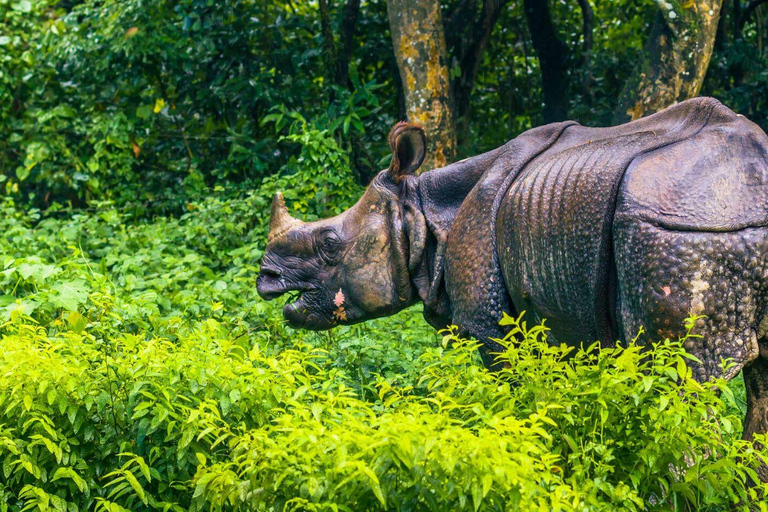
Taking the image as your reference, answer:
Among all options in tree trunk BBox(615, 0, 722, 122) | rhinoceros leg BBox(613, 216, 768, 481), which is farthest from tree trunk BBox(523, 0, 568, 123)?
rhinoceros leg BBox(613, 216, 768, 481)

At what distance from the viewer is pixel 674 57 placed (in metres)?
7.18

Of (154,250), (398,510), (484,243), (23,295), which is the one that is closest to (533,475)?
(398,510)

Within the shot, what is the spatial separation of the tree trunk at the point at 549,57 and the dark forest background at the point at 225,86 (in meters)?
0.01

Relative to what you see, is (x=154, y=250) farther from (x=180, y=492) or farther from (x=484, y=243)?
(x=180, y=492)

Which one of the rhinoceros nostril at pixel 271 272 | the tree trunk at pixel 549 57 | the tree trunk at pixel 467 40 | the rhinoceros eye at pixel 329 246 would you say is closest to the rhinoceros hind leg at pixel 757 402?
the rhinoceros eye at pixel 329 246

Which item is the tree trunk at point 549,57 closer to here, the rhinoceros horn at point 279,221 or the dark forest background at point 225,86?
the dark forest background at point 225,86

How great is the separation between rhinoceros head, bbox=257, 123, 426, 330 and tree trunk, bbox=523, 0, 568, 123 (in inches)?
228

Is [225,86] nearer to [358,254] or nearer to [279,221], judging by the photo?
[279,221]

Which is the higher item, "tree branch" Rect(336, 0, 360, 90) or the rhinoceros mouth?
"tree branch" Rect(336, 0, 360, 90)

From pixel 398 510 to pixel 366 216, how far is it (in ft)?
8.12

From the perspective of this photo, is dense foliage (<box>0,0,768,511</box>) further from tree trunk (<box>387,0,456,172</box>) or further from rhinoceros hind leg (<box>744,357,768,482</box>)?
tree trunk (<box>387,0,456,172</box>)

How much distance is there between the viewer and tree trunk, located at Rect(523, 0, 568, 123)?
35.4ft

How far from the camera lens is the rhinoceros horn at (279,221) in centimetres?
551

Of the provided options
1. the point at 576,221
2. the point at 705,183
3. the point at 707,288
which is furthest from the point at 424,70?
the point at 707,288
